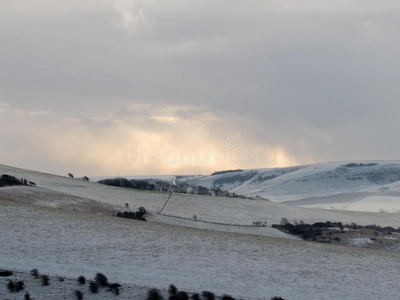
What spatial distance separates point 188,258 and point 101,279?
911cm

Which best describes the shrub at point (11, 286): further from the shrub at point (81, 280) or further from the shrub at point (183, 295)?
the shrub at point (183, 295)

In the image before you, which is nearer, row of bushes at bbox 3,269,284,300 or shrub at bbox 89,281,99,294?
row of bushes at bbox 3,269,284,300

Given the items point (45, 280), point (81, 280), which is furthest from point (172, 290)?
point (45, 280)

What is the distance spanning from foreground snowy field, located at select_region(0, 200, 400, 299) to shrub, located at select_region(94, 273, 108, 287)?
3.59 ft

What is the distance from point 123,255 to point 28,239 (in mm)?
6502

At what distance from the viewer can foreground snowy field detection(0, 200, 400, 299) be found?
36781 mm

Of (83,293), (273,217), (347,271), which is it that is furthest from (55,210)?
(273,217)

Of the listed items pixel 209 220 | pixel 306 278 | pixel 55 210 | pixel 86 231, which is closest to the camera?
pixel 306 278

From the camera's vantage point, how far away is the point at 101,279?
1337 inches

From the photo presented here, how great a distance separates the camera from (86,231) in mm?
45469

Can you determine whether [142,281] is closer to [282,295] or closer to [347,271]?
[282,295]

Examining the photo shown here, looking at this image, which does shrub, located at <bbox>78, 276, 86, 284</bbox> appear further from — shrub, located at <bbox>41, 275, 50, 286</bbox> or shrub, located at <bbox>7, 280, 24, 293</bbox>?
shrub, located at <bbox>7, 280, 24, 293</bbox>

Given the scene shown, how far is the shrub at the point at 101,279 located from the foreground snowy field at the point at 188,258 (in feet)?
3.59

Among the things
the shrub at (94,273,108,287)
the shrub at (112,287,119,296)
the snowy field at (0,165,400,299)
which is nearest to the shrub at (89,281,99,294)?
the shrub at (94,273,108,287)
